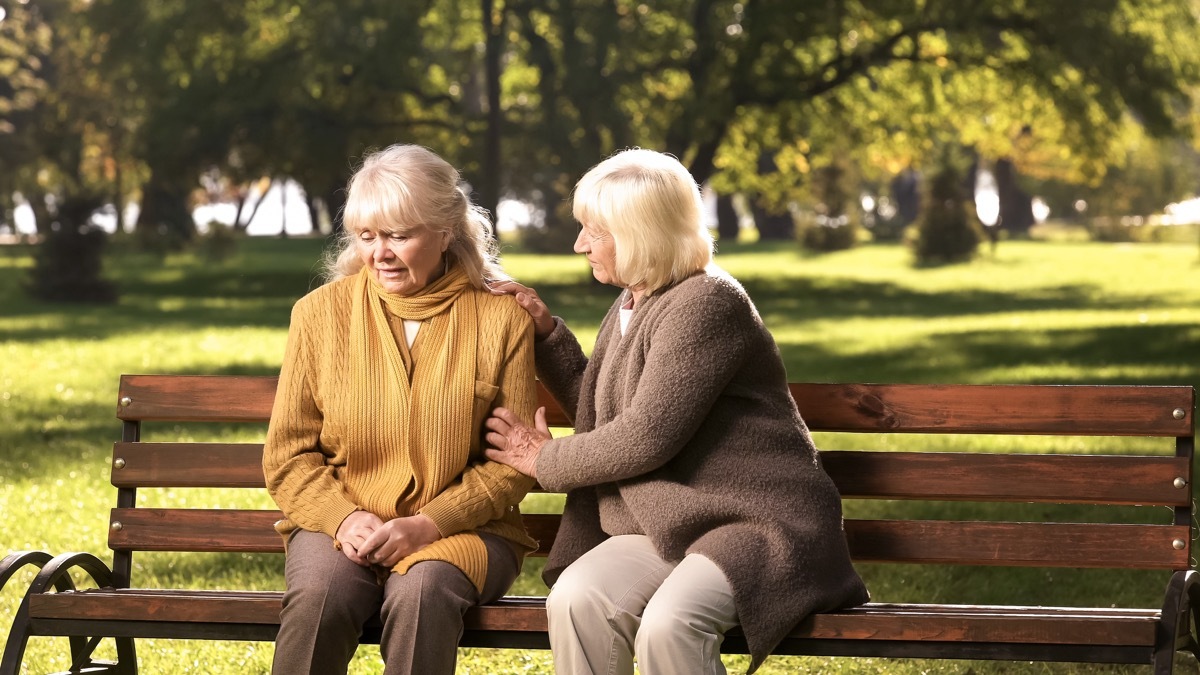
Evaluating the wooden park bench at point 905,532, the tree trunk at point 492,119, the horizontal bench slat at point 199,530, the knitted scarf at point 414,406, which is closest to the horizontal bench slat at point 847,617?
the wooden park bench at point 905,532

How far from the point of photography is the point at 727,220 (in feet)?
167

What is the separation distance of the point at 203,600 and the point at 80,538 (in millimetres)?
4074

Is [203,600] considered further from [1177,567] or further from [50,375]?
[50,375]

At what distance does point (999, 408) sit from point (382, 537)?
1.71m

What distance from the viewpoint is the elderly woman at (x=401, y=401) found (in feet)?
13.5

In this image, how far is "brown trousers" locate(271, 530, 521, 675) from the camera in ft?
12.8

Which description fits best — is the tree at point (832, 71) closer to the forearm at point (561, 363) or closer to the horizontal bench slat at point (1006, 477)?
the horizontal bench slat at point (1006, 477)

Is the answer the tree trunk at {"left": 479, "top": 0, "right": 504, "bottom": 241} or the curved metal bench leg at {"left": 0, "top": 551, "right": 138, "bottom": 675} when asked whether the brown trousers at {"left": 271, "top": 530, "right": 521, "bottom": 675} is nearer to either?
the curved metal bench leg at {"left": 0, "top": 551, "right": 138, "bottom": 675}

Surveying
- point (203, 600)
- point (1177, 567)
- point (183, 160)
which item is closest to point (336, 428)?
point (203, 600)

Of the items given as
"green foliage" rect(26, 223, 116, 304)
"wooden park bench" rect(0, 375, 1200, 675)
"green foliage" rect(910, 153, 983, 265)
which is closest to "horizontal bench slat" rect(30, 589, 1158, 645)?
"wooden park bench" rect(0, 375, 1200, 675)

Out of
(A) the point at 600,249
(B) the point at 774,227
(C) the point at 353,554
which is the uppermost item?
(A) the point at 600,249

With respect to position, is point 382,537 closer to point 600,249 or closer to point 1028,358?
point 600,249

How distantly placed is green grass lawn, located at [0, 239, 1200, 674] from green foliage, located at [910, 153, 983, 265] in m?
0.55

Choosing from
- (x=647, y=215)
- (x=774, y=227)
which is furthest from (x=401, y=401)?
(x=774, y=227)
